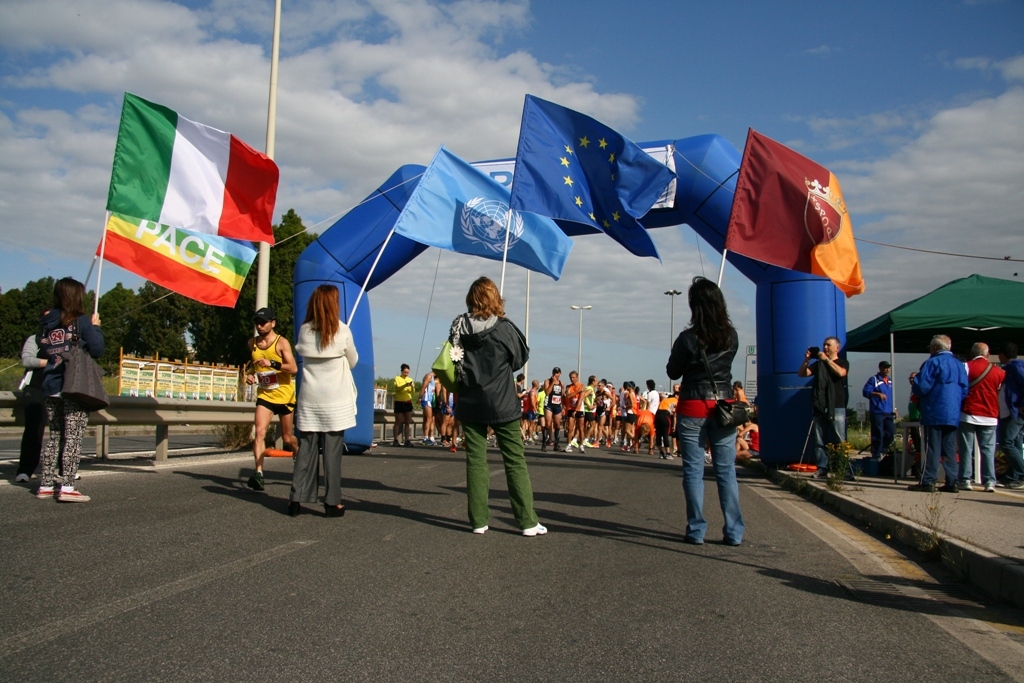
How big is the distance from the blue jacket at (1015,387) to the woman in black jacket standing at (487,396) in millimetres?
7557

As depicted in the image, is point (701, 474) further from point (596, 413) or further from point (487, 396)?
point (596, 413)

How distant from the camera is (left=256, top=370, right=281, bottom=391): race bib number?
318 inches

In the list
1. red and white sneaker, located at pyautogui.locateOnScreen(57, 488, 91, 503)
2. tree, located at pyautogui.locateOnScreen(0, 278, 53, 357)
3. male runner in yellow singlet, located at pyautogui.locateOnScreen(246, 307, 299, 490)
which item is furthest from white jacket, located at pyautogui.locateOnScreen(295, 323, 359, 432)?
tree, located at pyautogui.locateOnScreen(0, 278, 53, 357)

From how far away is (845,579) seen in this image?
17.4 ft

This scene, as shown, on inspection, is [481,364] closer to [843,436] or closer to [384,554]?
[384,554]

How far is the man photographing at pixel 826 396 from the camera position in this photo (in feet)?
39.2

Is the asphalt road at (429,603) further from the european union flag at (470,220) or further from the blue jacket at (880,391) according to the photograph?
the blue jacket at (880,391)

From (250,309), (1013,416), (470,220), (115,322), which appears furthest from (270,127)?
(115,322)

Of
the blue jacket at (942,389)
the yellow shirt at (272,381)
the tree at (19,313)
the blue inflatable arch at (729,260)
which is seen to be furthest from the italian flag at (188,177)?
the tree at (19,313)

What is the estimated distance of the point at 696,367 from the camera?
6578mm

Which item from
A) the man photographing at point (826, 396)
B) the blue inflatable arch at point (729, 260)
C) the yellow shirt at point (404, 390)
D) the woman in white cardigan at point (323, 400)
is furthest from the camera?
the yellow shirt at point (404, 390)

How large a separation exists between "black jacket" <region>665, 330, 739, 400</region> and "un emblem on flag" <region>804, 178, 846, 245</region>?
365cm

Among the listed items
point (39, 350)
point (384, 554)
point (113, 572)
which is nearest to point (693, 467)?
point (384, 554)

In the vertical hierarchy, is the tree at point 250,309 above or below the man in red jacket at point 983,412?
above
